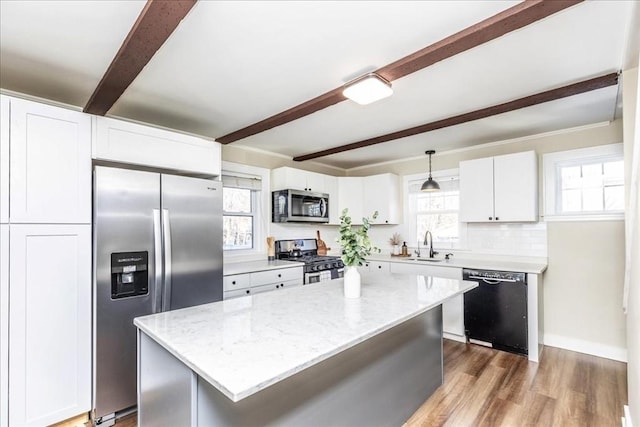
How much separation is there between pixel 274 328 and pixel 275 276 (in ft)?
6.63

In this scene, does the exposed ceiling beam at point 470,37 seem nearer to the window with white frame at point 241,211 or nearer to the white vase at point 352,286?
the white vase at point 352,286

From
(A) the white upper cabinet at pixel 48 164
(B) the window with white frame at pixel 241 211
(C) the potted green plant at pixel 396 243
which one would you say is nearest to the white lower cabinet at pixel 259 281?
(B) the window with white frame at pixel 241 211

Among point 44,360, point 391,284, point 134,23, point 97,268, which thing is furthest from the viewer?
point 391,284

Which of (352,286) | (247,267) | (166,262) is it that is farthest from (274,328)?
(247,267)

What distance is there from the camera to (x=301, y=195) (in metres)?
4.21

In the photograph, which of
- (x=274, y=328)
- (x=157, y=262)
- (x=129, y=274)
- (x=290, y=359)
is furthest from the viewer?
(x=157, y=262)

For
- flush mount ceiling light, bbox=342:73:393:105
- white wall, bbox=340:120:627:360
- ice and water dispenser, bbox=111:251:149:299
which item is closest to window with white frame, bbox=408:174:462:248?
white wall, bbox=340:120:627:360

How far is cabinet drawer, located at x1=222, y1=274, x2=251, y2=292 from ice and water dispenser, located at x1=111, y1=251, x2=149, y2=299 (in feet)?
2.35

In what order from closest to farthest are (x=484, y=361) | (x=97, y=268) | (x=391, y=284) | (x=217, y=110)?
1. (x=97, y=268)
2. (x=391, y=284)
3. (x=217, y=110)
4. (x=484, y=361)

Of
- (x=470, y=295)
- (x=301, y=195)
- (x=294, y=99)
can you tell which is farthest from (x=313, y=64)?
(x=470, y=295)

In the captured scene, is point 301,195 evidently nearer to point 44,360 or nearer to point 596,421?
point 44,360

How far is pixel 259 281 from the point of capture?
3.26m

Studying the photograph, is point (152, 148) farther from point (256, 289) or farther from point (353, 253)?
point (353, 253)

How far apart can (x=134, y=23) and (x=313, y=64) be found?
101 cm
